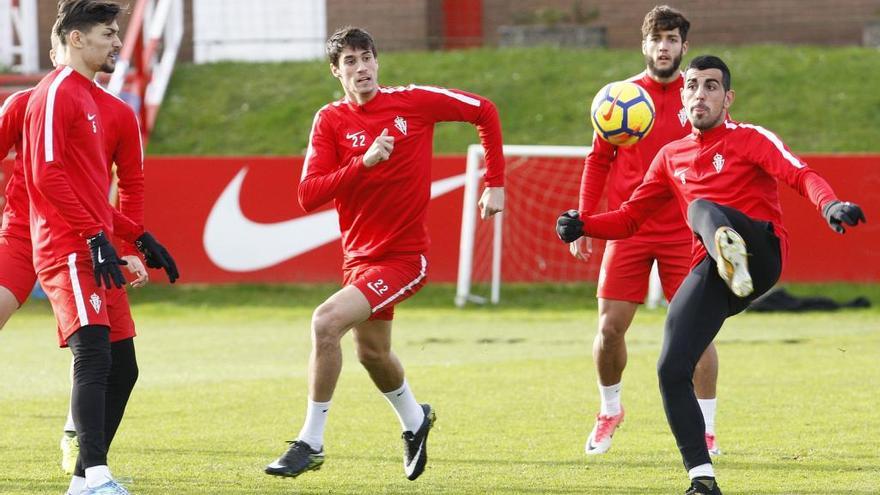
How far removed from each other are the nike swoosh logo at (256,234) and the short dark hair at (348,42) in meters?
10.5

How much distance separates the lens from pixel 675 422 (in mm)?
6410

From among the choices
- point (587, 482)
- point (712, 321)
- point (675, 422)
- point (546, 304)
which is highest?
point (712, 321)

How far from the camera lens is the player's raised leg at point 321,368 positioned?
23.6 ft

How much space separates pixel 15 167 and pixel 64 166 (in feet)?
2.46

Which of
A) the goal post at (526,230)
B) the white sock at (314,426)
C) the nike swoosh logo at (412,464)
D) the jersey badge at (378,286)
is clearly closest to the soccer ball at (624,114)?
the jersey badge at (378,286)

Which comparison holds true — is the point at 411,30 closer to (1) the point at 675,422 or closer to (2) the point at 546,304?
(2) the point at 546,304

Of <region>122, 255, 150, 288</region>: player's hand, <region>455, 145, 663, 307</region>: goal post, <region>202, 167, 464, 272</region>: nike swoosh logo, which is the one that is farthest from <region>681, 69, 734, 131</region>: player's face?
<region>202, 167, 464, 272</region>: nike swoosh logo

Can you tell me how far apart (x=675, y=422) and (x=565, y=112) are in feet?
52.7

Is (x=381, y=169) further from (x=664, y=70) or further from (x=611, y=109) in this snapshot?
(x=664, y=70)

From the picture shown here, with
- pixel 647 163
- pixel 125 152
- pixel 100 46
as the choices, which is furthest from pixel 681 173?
pixel 100 46

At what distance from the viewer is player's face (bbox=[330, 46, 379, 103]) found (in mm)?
7543

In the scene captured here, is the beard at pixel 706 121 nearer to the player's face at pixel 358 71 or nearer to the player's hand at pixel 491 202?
the player's hand at pixel 491 202

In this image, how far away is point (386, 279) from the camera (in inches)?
293

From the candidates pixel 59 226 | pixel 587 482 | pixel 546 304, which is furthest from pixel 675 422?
pixel 546 304
